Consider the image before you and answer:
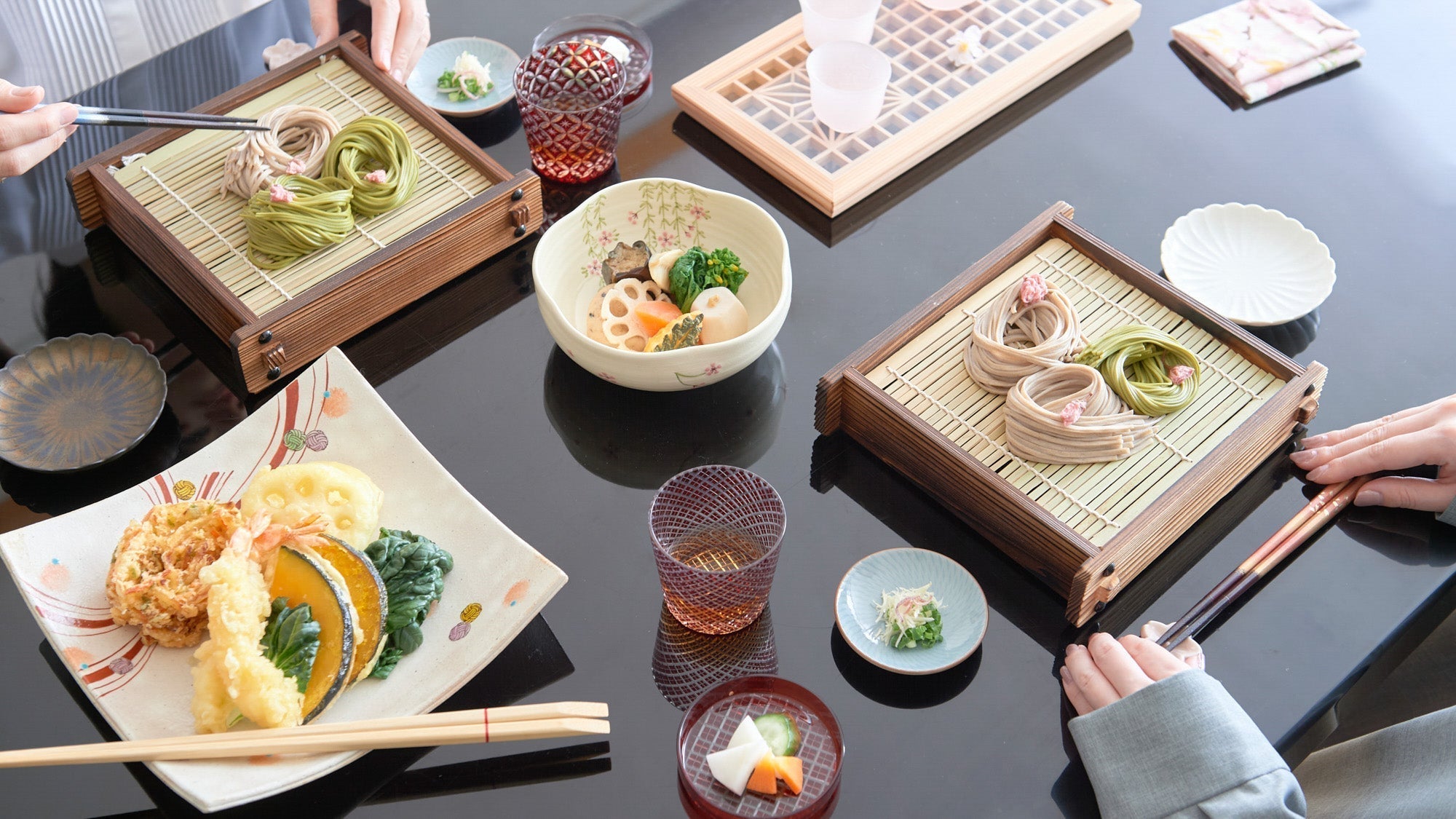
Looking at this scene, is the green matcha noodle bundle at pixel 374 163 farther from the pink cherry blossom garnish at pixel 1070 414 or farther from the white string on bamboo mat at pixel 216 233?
the pink cherry blossom garnish at pixel 1070 414

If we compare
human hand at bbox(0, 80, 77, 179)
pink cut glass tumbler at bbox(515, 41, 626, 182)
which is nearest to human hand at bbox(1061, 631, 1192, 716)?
pink cut glass tumbler at bbox(515, 41, 626, 182)

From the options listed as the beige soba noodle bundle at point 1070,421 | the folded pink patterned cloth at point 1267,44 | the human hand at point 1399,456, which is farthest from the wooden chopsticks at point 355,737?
the folded pink patterned cloth at point 1267,44

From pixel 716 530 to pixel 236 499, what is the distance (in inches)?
30.7

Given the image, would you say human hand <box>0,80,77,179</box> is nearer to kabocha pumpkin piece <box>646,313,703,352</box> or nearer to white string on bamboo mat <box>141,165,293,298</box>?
white string on bamboo mat <box>141,165,293,298</box>

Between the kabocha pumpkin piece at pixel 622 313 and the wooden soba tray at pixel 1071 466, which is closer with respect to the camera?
the wooden soba tray at pixel 1071 466

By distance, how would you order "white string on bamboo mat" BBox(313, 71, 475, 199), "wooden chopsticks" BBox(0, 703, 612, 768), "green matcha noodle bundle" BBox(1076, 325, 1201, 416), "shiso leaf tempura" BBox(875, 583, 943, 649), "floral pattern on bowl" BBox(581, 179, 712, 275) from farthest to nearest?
"white string on bamboo mat" BBox(313, 71, 475, 199) → "floral pattern on bowl" BBox(581, 179, 712, 275) → "green matcha noodle bundle" BBox(1076, 325, 1201, 416) → "shiso leaf tempura" BBox(875, 583, 943, 649) → "wooden chopsticks" BBox(0, 703, 612, 768)

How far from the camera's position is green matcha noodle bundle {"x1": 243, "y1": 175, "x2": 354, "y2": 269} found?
2.16 m

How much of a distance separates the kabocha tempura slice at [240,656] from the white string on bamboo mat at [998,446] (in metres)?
1.04

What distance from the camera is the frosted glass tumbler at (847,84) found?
246 cm

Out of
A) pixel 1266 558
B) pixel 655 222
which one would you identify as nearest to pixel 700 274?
pixel 655 222

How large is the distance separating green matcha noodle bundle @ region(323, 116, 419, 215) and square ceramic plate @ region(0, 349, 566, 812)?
1.34 ft

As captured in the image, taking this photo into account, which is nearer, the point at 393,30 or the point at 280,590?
the point at 280,590

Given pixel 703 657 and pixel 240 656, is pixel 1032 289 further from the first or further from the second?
pixel 240 656

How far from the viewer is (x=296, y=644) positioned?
1611 millimetres
